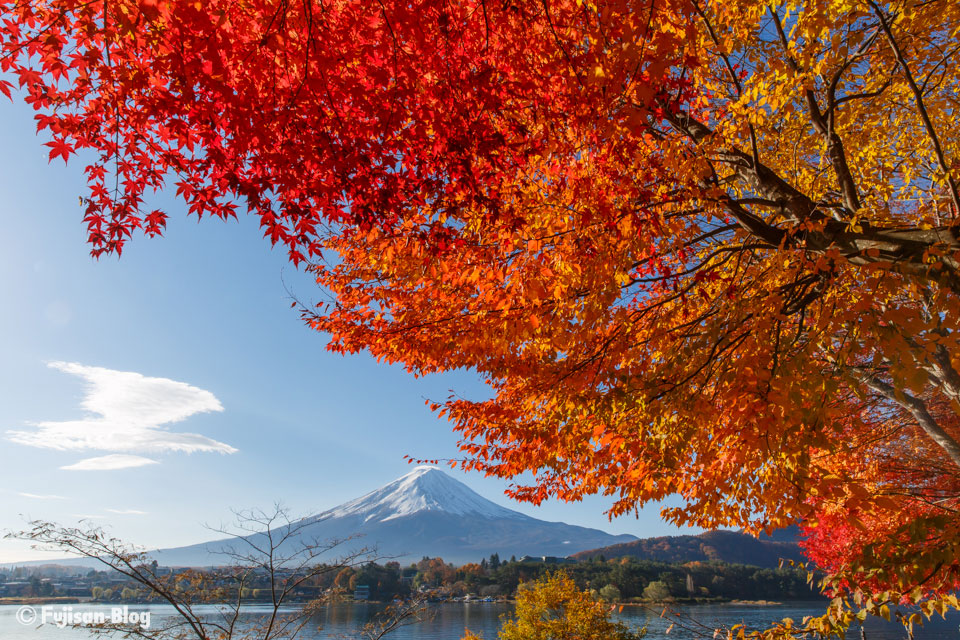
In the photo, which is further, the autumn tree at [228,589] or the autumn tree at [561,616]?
the autumn tree at [561,616]

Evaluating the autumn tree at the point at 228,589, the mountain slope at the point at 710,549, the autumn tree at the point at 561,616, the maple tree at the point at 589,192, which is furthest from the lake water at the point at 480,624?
the maple tree at the point at 589,192

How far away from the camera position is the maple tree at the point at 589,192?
10.5 feet

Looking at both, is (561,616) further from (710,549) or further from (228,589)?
(710,549)

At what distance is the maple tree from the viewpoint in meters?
3.21

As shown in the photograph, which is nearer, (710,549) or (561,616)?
(561,616)

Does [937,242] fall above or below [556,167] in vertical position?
below

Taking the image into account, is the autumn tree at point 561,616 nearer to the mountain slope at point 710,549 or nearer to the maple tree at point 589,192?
the maple tree at point 589,192

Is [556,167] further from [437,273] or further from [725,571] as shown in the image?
[725,571]

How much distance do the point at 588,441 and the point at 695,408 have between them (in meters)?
1.37

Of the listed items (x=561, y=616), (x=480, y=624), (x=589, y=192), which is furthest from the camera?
(x=480, y=624)

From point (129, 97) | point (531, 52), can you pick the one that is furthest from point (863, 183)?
point (129, 97)

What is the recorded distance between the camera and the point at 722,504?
14.7 ft

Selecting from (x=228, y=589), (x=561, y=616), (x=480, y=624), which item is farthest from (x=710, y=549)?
(x=228, y=589)

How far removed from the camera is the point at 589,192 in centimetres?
443
